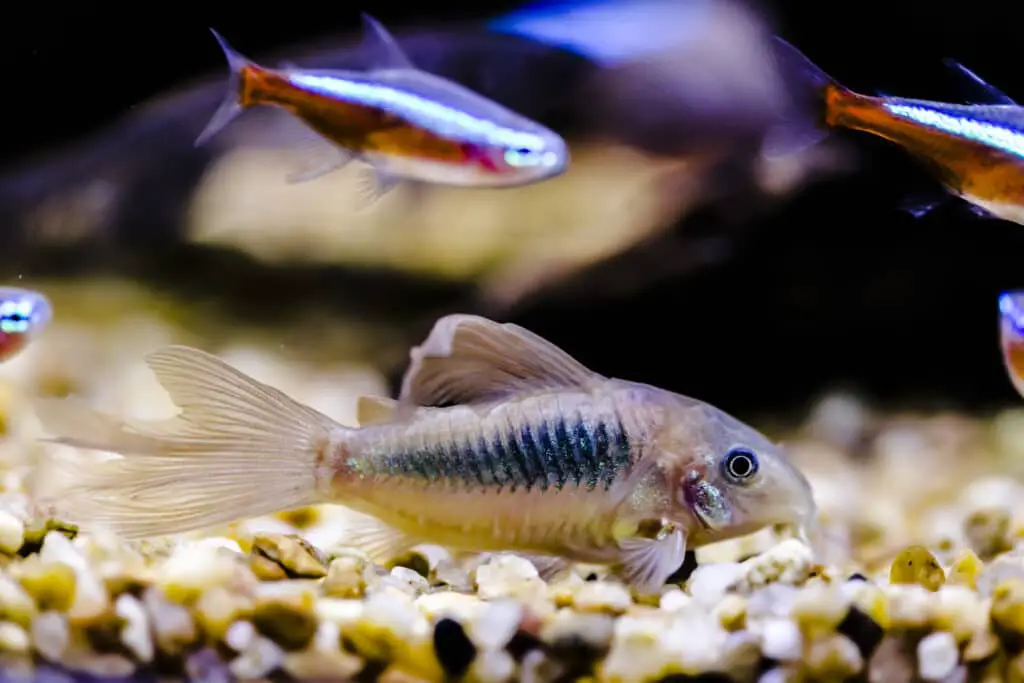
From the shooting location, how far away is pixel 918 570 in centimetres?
222

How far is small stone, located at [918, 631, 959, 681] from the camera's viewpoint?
1.78 meters

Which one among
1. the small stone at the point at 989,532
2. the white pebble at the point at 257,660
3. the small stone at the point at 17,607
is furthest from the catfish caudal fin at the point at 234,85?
the small stone at the point at 989,532

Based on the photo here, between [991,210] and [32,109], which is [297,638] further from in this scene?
[32,109]

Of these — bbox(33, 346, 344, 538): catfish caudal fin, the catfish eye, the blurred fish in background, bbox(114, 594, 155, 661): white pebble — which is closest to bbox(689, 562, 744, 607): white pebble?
the catfish eye

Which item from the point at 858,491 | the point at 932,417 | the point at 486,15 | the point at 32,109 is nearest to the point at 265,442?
the point at 32,109

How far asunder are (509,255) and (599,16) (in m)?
1.19

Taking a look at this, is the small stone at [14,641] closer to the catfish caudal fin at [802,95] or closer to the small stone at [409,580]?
the small stone at [409,580]

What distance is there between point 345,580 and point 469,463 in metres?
0.37

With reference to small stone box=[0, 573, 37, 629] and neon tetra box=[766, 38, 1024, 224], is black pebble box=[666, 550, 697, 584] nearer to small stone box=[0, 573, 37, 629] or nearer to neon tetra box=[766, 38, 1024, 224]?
neon tetra box=[766, 38, 1024, 224]

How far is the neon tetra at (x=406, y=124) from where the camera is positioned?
2.52 metres

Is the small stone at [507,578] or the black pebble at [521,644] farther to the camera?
the small stone at [507,578]

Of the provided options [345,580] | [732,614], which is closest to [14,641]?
[345,580]

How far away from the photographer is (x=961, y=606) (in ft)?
5.98

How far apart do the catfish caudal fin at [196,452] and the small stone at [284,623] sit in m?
0.32
